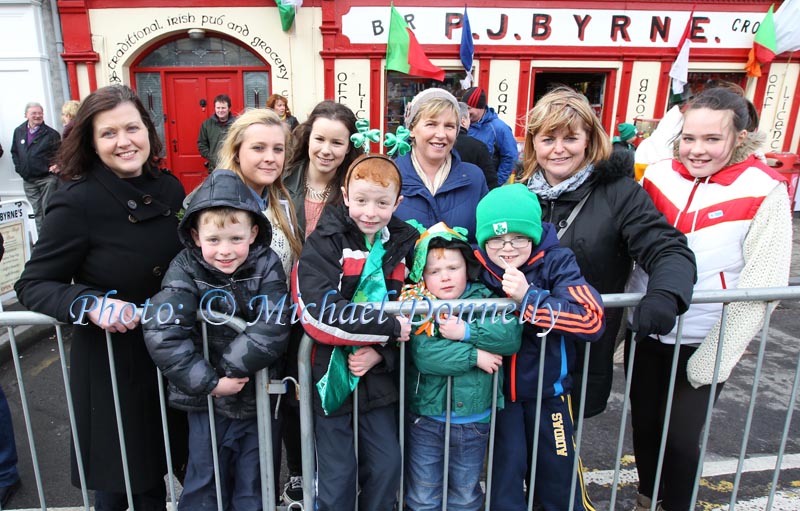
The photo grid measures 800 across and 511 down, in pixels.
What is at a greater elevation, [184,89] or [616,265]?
[184,89]

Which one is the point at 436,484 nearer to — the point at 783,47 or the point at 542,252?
the point at 542,252

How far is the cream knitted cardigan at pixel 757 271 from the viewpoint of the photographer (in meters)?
2.09

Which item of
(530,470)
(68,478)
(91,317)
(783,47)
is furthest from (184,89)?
(783,47)

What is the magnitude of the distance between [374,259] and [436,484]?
101 cm

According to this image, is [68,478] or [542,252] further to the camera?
[68,478]

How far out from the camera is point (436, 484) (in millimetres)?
2184

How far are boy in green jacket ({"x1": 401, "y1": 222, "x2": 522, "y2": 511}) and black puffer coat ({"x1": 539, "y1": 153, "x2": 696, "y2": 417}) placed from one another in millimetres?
496

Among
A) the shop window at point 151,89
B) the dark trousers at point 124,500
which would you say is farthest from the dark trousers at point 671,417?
the shop window at point 151,89

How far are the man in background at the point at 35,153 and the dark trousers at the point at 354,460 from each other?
7.04 metres

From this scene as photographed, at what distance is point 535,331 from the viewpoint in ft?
6.88

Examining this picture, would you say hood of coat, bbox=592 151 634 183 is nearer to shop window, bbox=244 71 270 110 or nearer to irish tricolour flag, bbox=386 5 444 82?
irish tricolour flag, bbox=386 5 444 82

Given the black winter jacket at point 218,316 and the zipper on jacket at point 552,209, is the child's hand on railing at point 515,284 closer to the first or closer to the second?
the zipper on jacket at point 552,209

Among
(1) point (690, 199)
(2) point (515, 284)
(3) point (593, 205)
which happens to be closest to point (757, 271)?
(1) point (690, 199)

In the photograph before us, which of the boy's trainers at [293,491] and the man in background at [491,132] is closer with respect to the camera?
the boy's trainers at [293,491]
